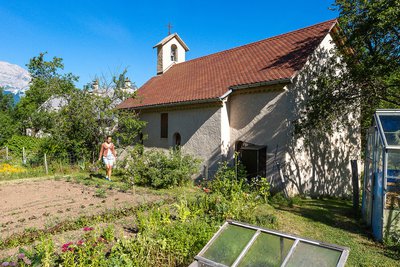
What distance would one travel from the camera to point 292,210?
8.98 m

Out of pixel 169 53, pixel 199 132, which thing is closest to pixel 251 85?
pixel 199 132

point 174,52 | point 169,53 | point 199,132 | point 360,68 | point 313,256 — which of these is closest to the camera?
point 313,256

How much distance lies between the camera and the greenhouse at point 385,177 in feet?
20.0

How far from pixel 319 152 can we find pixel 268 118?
306 centimetres

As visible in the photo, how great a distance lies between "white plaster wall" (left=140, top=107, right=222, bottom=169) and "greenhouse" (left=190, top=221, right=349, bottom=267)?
28.5ft

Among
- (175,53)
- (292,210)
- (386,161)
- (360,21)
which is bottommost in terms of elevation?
(292,210)

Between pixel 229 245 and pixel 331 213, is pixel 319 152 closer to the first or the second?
pixel 331 213

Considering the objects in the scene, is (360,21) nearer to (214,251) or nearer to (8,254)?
(214,251)

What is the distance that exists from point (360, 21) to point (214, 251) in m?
10.2

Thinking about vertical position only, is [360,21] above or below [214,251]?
above

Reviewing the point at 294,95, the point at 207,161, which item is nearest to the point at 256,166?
the point at 207,161

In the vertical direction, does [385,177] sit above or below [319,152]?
below

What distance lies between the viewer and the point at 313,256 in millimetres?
3092

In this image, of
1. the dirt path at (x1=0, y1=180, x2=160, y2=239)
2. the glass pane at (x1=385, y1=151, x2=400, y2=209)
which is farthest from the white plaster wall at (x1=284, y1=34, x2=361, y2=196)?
the dirt path at (x1=0, y1=180, x2=160, y2=239)
